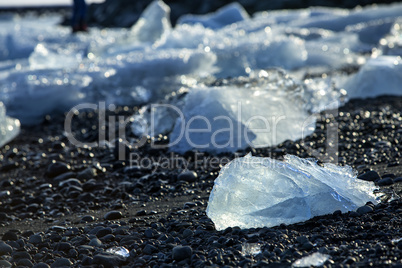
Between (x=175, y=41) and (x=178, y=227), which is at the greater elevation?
(x=175, y=41)

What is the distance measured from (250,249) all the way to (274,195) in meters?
0.39

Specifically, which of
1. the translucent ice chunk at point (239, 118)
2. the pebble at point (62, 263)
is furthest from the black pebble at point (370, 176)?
the pebble at point (62, 263)

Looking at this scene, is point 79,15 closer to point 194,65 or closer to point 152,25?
point 152,25

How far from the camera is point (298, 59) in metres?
7.11

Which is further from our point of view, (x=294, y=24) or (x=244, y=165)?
(x=294, y=24)

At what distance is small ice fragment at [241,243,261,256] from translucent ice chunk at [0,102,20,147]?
310 cm

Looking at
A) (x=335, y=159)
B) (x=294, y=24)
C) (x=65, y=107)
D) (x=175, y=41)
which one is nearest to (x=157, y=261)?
(x=335, y=159)

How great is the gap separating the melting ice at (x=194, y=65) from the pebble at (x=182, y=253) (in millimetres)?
1624

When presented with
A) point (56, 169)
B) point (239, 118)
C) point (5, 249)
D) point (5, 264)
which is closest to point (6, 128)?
point (56, 169)

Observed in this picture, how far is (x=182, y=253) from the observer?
6.68 feet

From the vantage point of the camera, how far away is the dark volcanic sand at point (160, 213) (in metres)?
2.00

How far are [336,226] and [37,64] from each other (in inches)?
244

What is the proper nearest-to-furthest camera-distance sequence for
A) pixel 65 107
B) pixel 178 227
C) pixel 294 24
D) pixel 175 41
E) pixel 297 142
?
pixel 178 227 < pixel 297 142 < pixel 65 107 < pixel 175 41 < pixel 294 24

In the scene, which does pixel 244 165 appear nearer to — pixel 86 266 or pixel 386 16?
pixel 86 266
